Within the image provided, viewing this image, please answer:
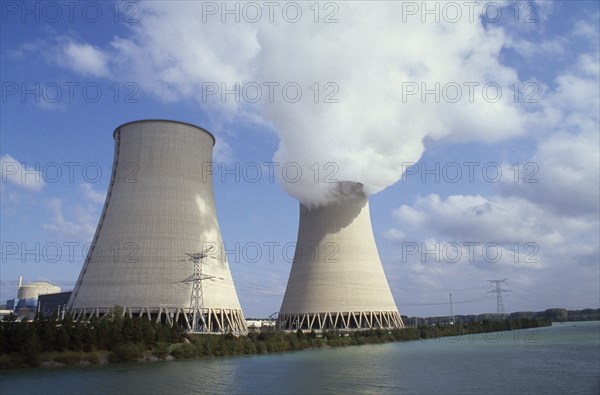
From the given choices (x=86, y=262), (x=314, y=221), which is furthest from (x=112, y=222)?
(x=314, y=221)

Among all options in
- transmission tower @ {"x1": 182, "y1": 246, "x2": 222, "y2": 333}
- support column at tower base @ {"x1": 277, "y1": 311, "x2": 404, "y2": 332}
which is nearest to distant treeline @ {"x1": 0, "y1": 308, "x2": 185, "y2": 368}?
transmission tower @ {"x1": 182, "y1": 246, "x2": 222, "y2": 333}

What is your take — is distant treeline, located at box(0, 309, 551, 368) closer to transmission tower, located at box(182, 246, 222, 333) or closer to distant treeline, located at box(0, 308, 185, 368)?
distant treeline, located at box(0, 308, 185, 368)

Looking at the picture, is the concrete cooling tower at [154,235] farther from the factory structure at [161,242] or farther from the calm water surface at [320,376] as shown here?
the calm water surface at [320,376]

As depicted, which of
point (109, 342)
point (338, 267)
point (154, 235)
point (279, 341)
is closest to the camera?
point (109, 342)

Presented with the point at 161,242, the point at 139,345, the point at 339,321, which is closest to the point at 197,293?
the point at 161,242

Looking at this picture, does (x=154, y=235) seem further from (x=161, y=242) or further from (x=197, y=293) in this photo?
(x=197, y=293)
